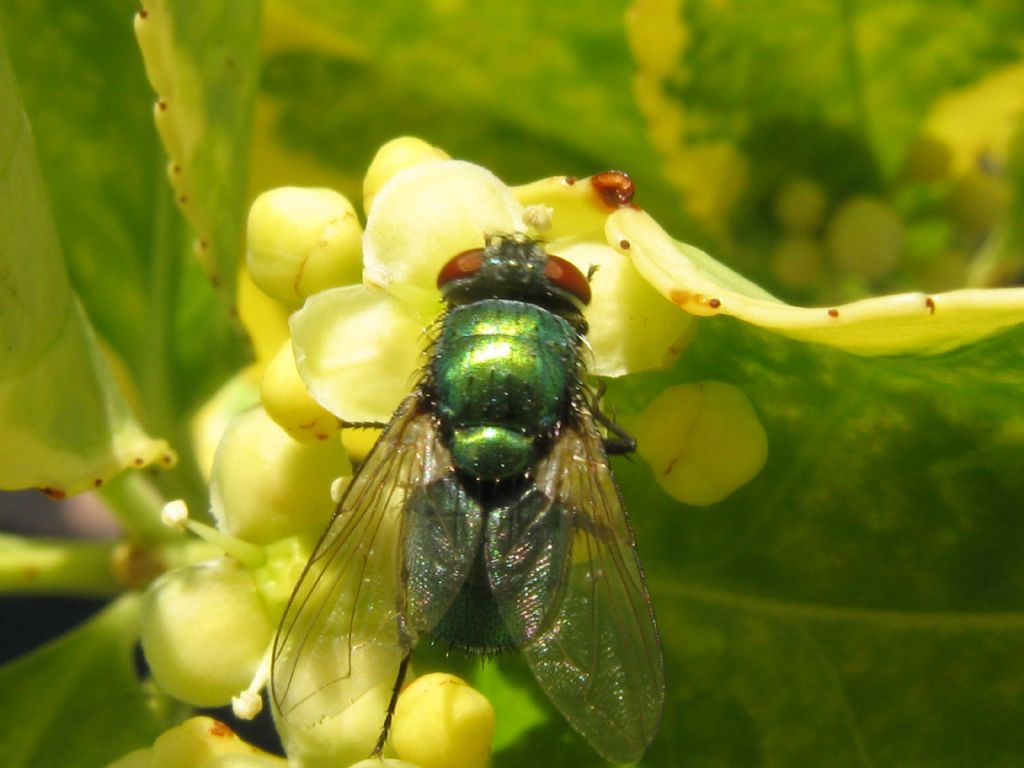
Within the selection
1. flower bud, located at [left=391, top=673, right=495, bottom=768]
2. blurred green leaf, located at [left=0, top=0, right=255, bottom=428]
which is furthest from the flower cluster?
blurred green leaf, located at [left=0, top=0, right=255, bottom=428]

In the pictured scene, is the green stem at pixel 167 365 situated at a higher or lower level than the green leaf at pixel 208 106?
lower

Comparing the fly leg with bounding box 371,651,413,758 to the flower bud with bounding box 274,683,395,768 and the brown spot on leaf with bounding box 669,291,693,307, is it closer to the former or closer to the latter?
the flower bud with bounding box 274,683,395,768

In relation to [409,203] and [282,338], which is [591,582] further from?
[282,338]

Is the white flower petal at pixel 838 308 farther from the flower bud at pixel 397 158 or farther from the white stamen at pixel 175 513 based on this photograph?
the white stamen at pixel 175 513

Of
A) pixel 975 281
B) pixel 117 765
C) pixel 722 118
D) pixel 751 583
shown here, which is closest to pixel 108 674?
pixel 117 765

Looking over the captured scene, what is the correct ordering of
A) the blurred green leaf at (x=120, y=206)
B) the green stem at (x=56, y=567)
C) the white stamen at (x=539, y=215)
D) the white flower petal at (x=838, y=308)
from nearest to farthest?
the white flower petal at (x=838, y=308)
the white stamen at (x=539, y=215)
the green stem at (x=56, y=567)
the blurred green leaf at (x=120, y=206)

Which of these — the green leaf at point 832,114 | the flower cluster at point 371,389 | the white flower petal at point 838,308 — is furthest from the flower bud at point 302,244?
the green leaf at point 832,114
